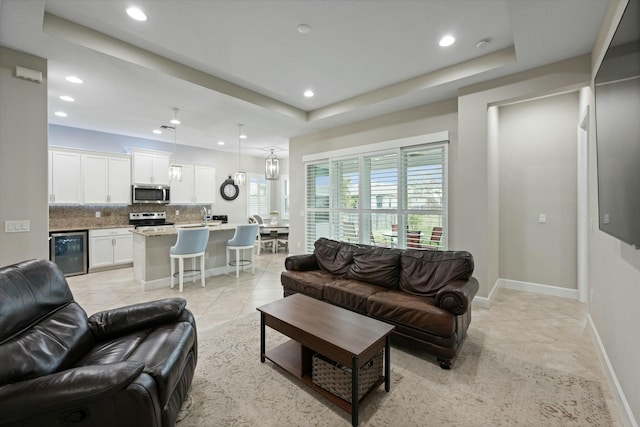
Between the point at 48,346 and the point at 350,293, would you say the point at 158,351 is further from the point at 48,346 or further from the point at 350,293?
the point at 350,293

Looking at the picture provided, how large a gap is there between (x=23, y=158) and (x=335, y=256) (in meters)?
3.62

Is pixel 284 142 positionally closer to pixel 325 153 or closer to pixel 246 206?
pixel 325 153

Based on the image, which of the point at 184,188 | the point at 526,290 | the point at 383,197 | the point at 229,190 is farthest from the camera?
the point at 229,190

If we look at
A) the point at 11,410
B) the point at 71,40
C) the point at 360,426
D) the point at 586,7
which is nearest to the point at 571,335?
the point at 360,426

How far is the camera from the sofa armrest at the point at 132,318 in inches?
77.4

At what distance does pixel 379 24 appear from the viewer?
2627mm

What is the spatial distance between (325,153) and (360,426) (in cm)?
465

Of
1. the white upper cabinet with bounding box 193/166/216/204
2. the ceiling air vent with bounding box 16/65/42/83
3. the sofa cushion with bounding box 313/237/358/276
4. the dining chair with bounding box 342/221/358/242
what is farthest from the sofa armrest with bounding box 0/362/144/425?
the white upper cabinet with bounding box 193/166/216/204

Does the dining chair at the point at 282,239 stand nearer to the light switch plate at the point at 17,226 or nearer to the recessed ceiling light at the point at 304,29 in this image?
the light switch plate at the point at 17,226

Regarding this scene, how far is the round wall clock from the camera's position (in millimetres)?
8137

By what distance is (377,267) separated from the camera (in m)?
3.25

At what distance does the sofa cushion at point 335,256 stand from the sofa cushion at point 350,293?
1.10 ft

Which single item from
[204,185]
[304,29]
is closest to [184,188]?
[204,185]

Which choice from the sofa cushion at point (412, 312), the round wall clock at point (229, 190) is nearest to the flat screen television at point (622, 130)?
the sofa cushion at point (412, 312)
